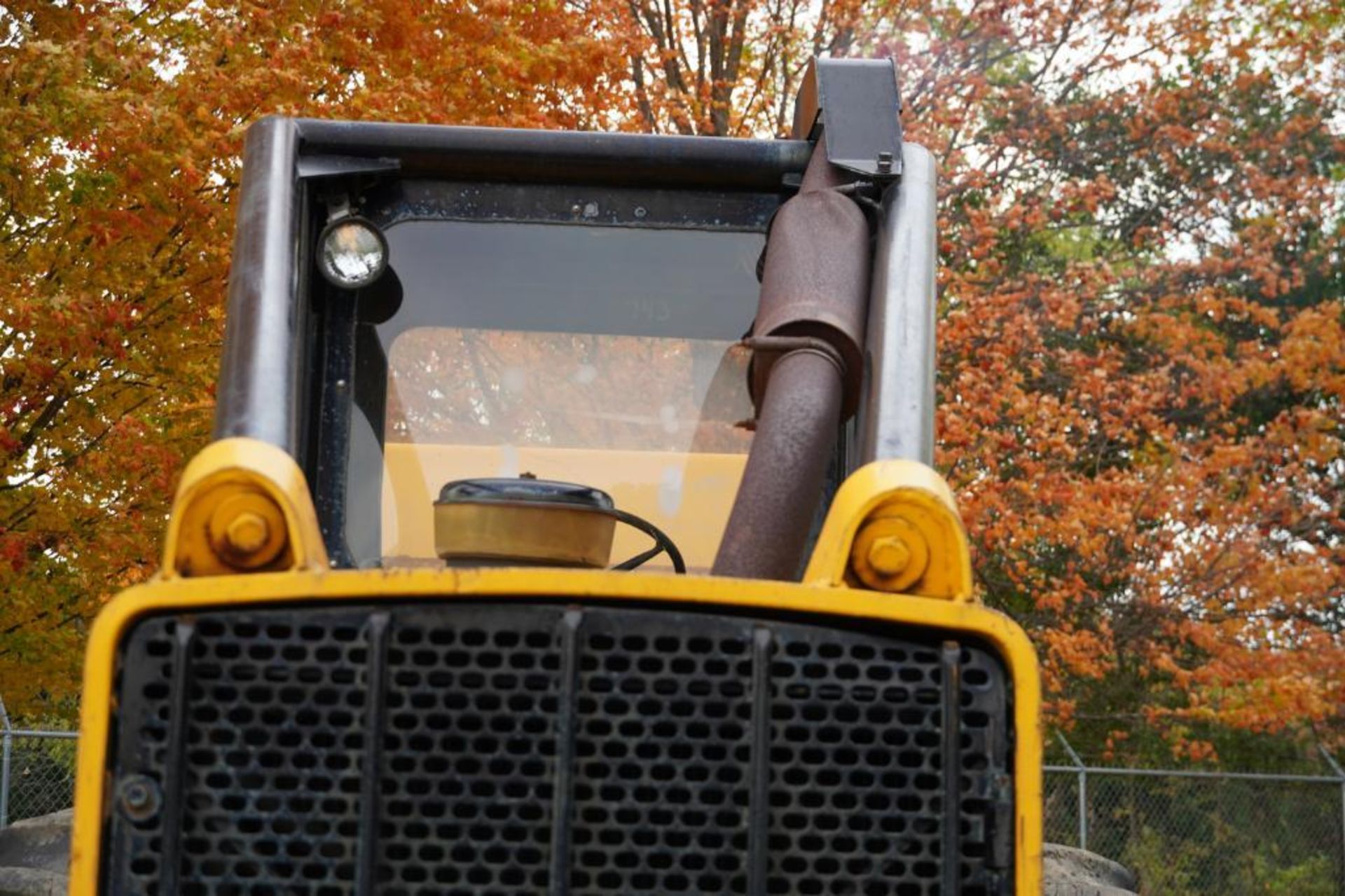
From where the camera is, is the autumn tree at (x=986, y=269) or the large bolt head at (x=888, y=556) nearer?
the large bolt head at (x=888, y=556)

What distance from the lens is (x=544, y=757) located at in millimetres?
2586

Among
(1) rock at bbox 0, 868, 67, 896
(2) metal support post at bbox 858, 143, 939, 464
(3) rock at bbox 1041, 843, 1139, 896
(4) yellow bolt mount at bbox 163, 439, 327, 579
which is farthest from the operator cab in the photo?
(3) rock at bbox 1041, 843, 1139, 896

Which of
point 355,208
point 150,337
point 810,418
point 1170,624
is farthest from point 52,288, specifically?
point 1170,624

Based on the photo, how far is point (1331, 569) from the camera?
1451 cm

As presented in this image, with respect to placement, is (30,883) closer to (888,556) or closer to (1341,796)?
(888,556)

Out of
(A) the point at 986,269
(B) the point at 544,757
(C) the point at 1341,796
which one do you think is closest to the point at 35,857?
(B) the point at 544,757

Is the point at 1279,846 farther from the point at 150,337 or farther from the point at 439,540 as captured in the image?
the point at 439,540

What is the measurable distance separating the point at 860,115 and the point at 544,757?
1.77m

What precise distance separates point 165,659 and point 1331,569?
528 inches

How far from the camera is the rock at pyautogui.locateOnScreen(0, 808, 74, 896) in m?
3.88

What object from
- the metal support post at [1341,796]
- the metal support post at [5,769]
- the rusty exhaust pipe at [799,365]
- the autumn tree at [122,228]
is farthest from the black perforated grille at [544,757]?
the metal support post at [1341,796]

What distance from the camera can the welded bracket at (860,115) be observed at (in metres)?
3.68

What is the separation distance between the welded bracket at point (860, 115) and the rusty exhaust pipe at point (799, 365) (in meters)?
0.06

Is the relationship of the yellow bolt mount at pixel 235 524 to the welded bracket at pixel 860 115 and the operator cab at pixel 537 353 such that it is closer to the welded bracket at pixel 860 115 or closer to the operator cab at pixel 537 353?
the operator cab at pixel 537 353
